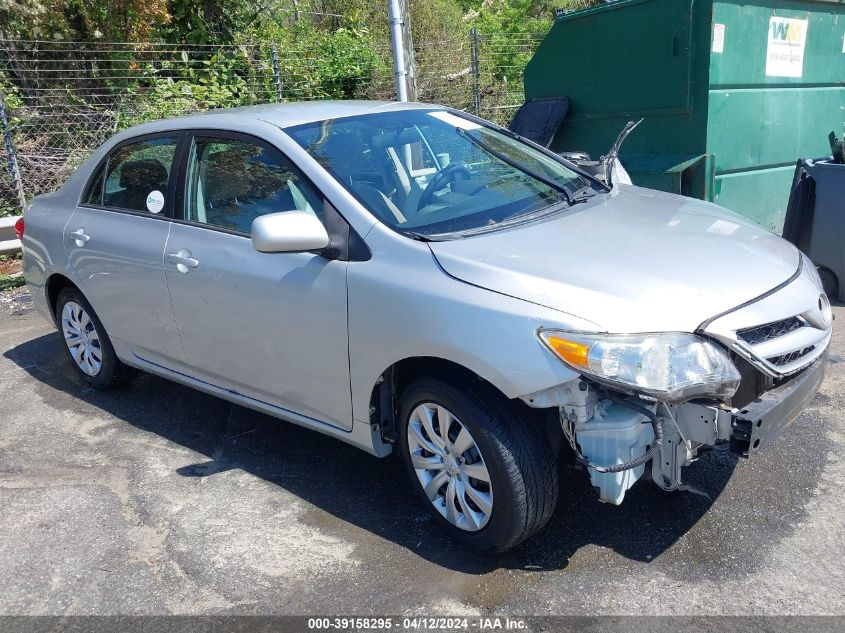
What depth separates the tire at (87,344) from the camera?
5.04 metres

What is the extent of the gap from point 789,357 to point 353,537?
1.89 m

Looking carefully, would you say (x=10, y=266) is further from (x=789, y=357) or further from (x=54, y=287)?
(x=789, y=357)

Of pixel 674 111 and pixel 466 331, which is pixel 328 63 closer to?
pixel 674 111

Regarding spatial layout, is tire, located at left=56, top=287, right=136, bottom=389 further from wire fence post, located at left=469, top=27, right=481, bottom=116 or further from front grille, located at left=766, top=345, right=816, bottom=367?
wire fence post, located at left=469, top=27, right=481, bottom=116

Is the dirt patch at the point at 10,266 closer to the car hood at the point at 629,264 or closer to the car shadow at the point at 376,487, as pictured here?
the car shadow at the point at 376,487

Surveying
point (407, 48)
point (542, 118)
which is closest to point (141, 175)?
point (407, 48)

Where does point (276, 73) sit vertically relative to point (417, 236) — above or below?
above

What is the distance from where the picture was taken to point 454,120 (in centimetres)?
436

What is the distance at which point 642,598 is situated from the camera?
2.93 meters

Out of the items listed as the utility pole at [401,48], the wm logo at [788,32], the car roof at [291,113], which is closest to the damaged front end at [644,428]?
the car roof at [291,113]

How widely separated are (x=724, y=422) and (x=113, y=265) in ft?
11.0

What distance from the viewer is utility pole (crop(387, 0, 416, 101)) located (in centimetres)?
776

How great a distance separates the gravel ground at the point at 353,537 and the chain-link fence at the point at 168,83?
6.83 meters

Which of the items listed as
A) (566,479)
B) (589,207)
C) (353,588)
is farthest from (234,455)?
(589,207)
